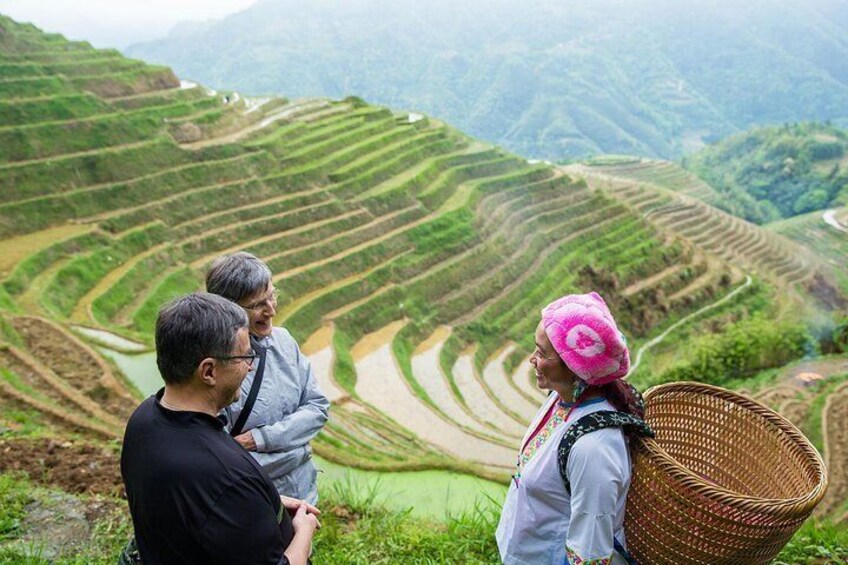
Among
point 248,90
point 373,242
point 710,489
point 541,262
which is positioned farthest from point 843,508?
point 248,90

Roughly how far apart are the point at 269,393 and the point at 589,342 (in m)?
1.36

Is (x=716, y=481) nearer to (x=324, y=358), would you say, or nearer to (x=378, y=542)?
(x=378, y=542)

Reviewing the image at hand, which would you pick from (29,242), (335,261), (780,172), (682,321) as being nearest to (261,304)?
(29,242)

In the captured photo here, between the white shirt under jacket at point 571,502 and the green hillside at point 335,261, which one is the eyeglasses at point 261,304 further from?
the green hillside at point 335,261

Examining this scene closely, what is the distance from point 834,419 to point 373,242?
1374 cm

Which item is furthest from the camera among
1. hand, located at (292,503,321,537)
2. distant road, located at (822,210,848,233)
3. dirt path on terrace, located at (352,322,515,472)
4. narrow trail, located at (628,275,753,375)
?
distant road, located at (822,210,848,233)

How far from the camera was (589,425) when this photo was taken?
1928 mm

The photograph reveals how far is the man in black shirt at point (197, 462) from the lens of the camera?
1.60m

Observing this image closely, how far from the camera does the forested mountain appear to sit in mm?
123688

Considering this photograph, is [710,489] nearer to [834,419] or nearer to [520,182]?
[834,419]

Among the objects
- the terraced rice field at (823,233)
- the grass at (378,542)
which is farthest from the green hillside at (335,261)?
the terraced rice field at (823,233)

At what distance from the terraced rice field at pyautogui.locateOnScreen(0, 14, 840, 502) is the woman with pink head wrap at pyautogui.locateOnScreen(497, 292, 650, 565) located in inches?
234

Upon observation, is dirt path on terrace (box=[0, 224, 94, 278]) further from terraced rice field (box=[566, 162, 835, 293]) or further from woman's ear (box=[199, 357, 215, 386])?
terraced rice field (box=[566, 162, 835, 293])

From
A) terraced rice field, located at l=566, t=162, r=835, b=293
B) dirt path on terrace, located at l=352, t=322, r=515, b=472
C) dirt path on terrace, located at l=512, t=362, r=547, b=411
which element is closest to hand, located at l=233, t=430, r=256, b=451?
dirt path on terrace, located at l=352, t=322, r=515, b=472
